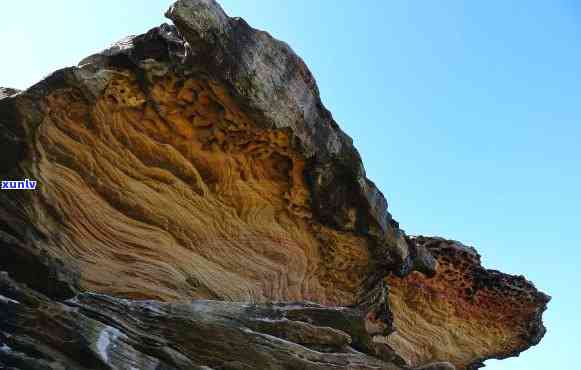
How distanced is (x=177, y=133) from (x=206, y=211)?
48.2 inches

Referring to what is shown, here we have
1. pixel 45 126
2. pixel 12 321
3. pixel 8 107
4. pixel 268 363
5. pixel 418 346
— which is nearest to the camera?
pixel 12 321

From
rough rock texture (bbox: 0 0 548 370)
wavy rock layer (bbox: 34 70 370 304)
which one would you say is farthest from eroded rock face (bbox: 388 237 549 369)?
wavy rock layer (bbox: 34 70 370 304)

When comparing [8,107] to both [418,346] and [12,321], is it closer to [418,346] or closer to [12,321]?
[12,321]

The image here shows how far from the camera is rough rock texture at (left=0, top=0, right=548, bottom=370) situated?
18.2 ft

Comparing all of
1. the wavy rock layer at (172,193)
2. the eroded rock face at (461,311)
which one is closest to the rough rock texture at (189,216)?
the wavy rock layer at (172,193)

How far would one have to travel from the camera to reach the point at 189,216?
849cm

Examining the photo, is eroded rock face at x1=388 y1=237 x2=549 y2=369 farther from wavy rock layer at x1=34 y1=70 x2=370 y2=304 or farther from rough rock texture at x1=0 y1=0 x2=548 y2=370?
wavy rock layer at x1=34 y1=70 x2=370 y2=304

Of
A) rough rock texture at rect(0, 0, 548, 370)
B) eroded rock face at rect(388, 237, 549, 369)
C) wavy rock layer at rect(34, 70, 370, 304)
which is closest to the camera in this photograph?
rough rock texture at rect(0, 0, 548, 370)

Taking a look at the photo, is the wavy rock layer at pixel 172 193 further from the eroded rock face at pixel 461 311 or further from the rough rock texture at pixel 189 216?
the eroded rock face at pixel 461 311

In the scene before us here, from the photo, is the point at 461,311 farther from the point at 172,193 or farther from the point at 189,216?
the point at 172,193

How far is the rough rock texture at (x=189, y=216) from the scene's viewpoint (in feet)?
18.2

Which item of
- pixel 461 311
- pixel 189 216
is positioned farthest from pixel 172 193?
pixel 461 311

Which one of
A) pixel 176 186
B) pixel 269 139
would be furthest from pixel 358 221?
pixel 176 186

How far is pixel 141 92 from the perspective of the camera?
299 inches
